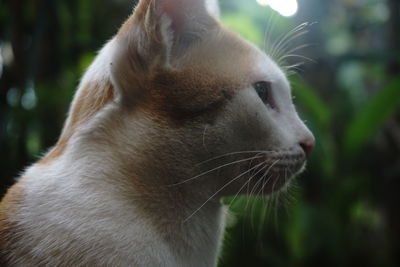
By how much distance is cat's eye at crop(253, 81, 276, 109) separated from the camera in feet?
3.24

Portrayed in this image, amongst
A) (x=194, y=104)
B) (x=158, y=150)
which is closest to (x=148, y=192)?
(x=158, y=150)

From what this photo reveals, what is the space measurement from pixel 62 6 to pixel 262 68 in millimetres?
1472

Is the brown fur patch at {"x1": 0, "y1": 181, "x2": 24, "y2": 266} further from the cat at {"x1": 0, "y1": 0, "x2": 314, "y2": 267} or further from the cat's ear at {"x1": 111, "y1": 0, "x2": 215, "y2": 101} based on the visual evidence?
the cat's ear at {"x1": 111, "y1": 0, "x2": 215, "y2": 101}

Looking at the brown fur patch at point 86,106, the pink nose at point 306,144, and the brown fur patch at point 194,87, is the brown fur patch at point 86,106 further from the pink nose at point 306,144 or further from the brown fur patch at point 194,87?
the pink nose at point 306,144

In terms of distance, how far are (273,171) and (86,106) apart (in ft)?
1.32

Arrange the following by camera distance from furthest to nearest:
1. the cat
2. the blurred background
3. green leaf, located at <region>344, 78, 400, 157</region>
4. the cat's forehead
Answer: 1. green leaf, located at <region>344, 78, 400, 157</region>
2. the blurred background
3. the cat's forehead
4. the cat

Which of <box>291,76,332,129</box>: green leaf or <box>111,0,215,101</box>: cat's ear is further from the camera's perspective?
<box>291,76,332,129</box>: green leaf

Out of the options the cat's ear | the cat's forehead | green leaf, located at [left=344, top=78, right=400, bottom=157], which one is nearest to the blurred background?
green leaf, located at [left=344, top=78, right=400, bottom=157]

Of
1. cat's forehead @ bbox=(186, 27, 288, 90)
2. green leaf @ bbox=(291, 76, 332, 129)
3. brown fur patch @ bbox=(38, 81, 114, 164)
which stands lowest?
green leaf @ bbox=(291, 76, 332, 129)

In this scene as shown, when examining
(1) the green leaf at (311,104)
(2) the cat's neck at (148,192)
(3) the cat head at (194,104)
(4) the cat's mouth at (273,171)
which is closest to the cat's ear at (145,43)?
(3) the cat head at (194,104)

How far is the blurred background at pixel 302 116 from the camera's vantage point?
2.00 meters

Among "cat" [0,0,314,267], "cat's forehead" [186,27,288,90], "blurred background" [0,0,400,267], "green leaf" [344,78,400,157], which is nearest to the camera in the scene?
"cat" [0,0,314,267]

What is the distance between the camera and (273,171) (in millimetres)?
1016

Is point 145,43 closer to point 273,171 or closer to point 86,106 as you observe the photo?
point 86,106
